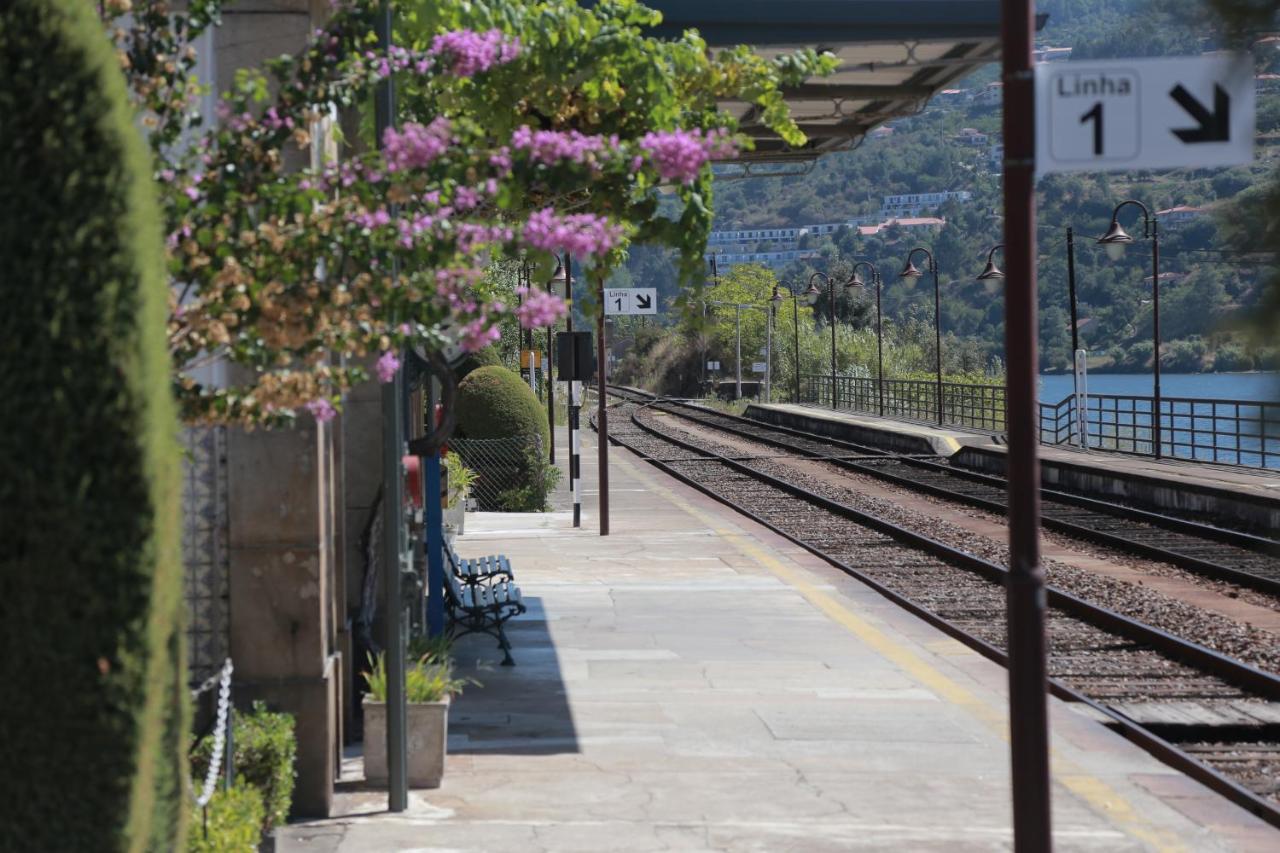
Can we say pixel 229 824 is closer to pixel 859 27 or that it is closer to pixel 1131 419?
pixel 859 27

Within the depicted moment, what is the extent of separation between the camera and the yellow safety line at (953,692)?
7.08 m

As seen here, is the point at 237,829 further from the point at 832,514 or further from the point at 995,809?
the point at 832,514

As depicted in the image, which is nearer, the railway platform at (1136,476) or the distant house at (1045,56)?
the distant house at (1045,56)

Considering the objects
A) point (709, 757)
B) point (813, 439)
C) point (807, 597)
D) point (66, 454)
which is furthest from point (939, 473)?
point (66, 454)

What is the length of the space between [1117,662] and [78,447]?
33.9 feet

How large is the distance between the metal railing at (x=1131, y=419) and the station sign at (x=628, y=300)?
25.7 ft

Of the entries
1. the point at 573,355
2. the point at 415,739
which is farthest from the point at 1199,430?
the point at 415,739

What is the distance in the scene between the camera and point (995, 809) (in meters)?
7.31

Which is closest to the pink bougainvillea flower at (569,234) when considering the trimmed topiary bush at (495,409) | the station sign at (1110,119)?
the station sign at (1110,119)

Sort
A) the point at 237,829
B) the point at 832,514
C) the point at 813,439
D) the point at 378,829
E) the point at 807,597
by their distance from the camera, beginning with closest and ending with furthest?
the point at 237,829 < the point at 378,829 < the point at 807,597 < the point at 832,514 < the point at 813,439

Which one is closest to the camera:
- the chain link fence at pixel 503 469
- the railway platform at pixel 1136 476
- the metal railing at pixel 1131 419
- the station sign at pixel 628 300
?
the metal railing at pixel 1131 419

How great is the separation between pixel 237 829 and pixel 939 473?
93.1ft

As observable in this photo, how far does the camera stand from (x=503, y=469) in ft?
83.9

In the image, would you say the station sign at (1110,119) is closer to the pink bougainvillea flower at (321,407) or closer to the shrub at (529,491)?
the pink bougainvillea flower at (321,407)
